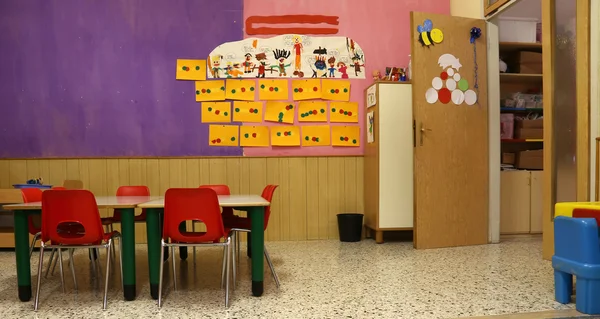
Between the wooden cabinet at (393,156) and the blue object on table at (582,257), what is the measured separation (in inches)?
88.5

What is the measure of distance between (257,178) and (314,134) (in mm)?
827

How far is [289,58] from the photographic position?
5.26 metres

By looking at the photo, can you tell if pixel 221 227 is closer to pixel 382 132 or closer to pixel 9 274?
pixel 9 274

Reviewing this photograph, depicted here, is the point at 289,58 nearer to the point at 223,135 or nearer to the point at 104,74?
the point at 223,135

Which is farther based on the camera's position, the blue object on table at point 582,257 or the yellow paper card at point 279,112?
the yellow paper card at point 279,112

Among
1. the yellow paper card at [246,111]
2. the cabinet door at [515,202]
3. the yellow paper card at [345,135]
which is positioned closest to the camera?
the cabinet door at [515,202]

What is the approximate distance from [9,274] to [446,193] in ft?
12.9

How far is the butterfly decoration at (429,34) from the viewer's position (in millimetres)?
4492

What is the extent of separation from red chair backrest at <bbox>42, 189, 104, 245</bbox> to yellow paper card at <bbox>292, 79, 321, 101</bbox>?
2.94 metres

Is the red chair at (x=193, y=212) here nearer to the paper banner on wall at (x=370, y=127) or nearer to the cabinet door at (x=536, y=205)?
the paper banner on wall at (x=370, y=127)

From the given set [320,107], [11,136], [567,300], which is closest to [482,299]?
[567,300]

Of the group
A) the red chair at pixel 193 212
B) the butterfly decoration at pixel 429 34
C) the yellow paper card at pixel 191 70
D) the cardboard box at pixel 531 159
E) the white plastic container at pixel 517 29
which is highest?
the white plastic container at pixel 517 29

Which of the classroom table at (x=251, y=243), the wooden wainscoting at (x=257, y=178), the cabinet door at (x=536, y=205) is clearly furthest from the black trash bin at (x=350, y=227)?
the classroom table at (x=251, y=243)

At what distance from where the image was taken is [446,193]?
15.0ft
